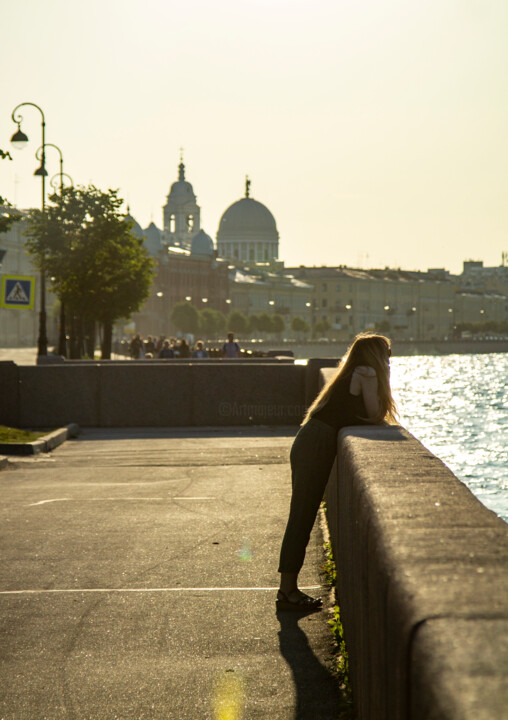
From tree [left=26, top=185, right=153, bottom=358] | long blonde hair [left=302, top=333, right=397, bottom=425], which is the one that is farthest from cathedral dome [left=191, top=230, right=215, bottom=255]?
long blonde hair [left=302, top=333, right=397, bottom=425]

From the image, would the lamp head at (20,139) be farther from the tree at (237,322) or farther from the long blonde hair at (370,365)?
the tree at (237,322)

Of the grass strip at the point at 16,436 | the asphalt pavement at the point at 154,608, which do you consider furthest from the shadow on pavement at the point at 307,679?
the grass strip at the point at 16,436

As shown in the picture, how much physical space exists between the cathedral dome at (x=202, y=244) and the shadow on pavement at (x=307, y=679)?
162 metres

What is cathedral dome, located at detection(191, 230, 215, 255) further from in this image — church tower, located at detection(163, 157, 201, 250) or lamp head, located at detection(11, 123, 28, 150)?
lamp head, located at detection(11, 123, 28, 150)

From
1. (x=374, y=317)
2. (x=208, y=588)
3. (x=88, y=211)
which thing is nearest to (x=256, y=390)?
(x=208, y=588)

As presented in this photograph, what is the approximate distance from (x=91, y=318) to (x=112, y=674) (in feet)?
125

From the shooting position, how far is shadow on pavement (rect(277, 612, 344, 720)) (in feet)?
14.7

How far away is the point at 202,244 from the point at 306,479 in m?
163

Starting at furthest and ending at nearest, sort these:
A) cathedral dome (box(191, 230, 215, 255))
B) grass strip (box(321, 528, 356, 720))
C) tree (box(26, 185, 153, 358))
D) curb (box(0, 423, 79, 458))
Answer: cathedral dome (box(191, 230, 215, 255))
tree (box(26, 185, 153, 358))
curb (box(0, 423, 79, 458))
grass strip (box(321, 528, 356, 720))

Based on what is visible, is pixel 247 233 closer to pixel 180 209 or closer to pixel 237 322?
pixel 180 209

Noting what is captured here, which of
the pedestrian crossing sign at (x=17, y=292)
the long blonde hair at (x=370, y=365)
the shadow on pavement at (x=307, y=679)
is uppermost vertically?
the pedestrian crossing sign at (x=17, y=292)

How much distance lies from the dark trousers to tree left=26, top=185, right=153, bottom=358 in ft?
114

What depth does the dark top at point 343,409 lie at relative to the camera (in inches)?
244

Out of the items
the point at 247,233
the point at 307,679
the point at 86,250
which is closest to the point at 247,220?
the point at 247,233
